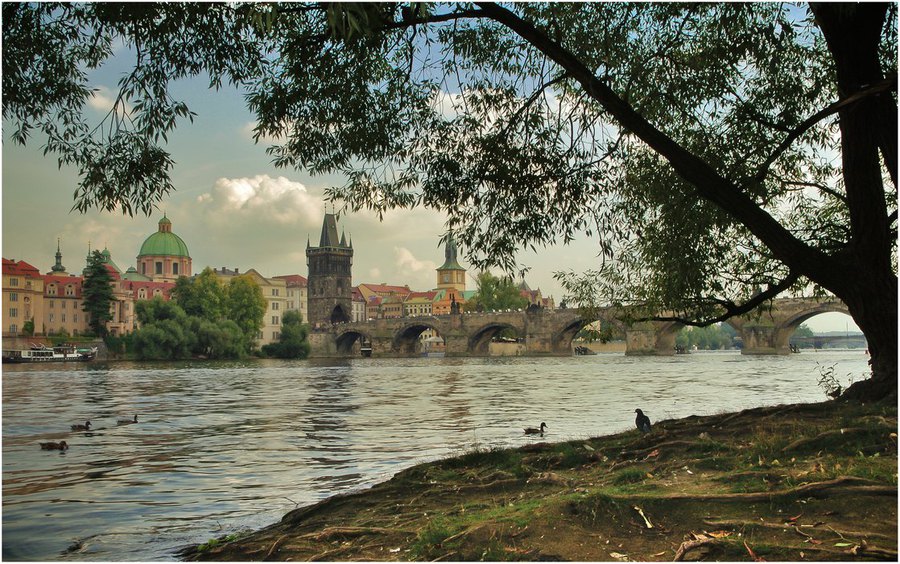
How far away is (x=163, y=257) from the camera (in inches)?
3989

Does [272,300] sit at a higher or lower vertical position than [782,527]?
higher

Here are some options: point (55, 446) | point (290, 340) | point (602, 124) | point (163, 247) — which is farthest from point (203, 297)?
point (602, 124)

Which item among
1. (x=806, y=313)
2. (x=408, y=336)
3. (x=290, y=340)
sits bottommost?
(x=290, y=340)

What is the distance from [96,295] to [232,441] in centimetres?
4665

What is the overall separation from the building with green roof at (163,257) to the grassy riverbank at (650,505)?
9388cm

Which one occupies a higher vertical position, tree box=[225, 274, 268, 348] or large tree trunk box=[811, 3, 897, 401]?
tree box=[225, 274, 268, 348]

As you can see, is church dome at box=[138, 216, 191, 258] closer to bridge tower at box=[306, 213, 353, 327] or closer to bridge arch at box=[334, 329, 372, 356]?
bridge arch at box=[334, 329, 372, 356]

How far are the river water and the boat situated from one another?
25687mm

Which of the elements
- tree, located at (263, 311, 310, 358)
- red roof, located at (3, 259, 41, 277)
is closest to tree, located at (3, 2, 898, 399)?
red roof, located at (3, 259, 41, 277)

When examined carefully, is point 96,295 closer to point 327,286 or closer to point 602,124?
point 602,124

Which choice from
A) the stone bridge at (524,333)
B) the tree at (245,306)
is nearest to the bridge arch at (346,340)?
the stone bridge at (524,333)

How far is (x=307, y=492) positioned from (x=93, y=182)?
3935mm

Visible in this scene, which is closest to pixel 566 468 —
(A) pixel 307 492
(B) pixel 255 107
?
(A) pixel 307 492

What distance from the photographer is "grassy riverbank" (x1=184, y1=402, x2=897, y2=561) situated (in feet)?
15.4
